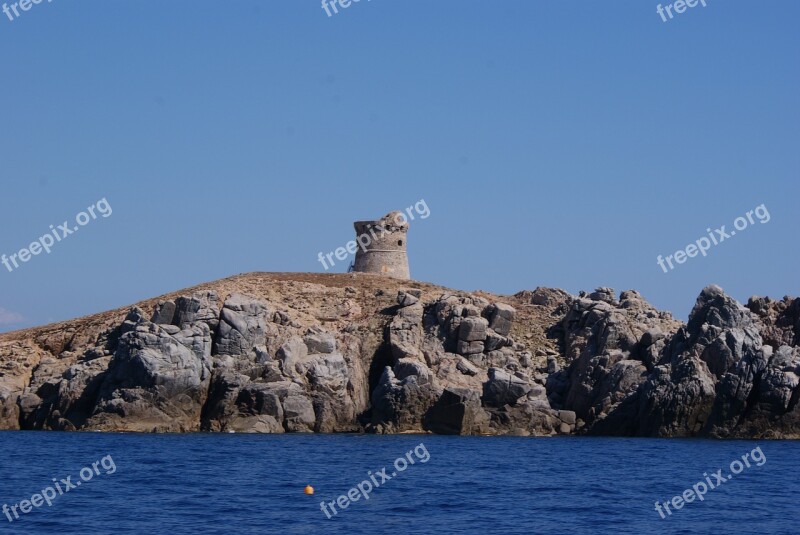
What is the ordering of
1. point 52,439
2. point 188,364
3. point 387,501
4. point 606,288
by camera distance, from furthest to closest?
1. point 606,288
2. point 188,364
3. point 52,439
4. point 387,501

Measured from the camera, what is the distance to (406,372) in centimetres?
7175

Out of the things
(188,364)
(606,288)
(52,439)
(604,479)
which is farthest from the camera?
(606,288)

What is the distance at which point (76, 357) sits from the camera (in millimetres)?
76812

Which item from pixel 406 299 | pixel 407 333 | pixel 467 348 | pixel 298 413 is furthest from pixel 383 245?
pixel 298 413

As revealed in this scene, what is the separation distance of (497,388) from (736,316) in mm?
14194

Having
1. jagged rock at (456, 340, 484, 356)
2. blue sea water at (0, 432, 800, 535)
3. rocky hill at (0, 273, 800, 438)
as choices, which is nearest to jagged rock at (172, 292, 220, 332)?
rocky hill at (0, 273, 800, 438)

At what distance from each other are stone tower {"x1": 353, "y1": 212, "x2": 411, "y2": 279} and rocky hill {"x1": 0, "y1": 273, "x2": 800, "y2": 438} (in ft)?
58.0

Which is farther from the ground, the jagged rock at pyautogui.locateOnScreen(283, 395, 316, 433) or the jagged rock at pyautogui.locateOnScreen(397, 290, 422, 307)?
the jagged rock at pyautogui.locateOnScreen(397, 290, 422, 307)

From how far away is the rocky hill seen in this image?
69500 millimetres

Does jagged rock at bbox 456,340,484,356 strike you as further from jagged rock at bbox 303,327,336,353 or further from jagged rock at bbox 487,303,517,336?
jagged rock at bbox 303,327,336,353

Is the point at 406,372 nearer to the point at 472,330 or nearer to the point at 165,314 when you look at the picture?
the point at 472,330

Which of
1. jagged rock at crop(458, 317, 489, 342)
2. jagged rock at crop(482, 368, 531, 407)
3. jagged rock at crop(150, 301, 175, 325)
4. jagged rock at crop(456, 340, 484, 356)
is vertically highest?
jagged rock at crop(150, 301, 175, 325)

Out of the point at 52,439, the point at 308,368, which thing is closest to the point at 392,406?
the point at 308,368

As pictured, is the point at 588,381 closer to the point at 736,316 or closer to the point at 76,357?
the point at 736,316
